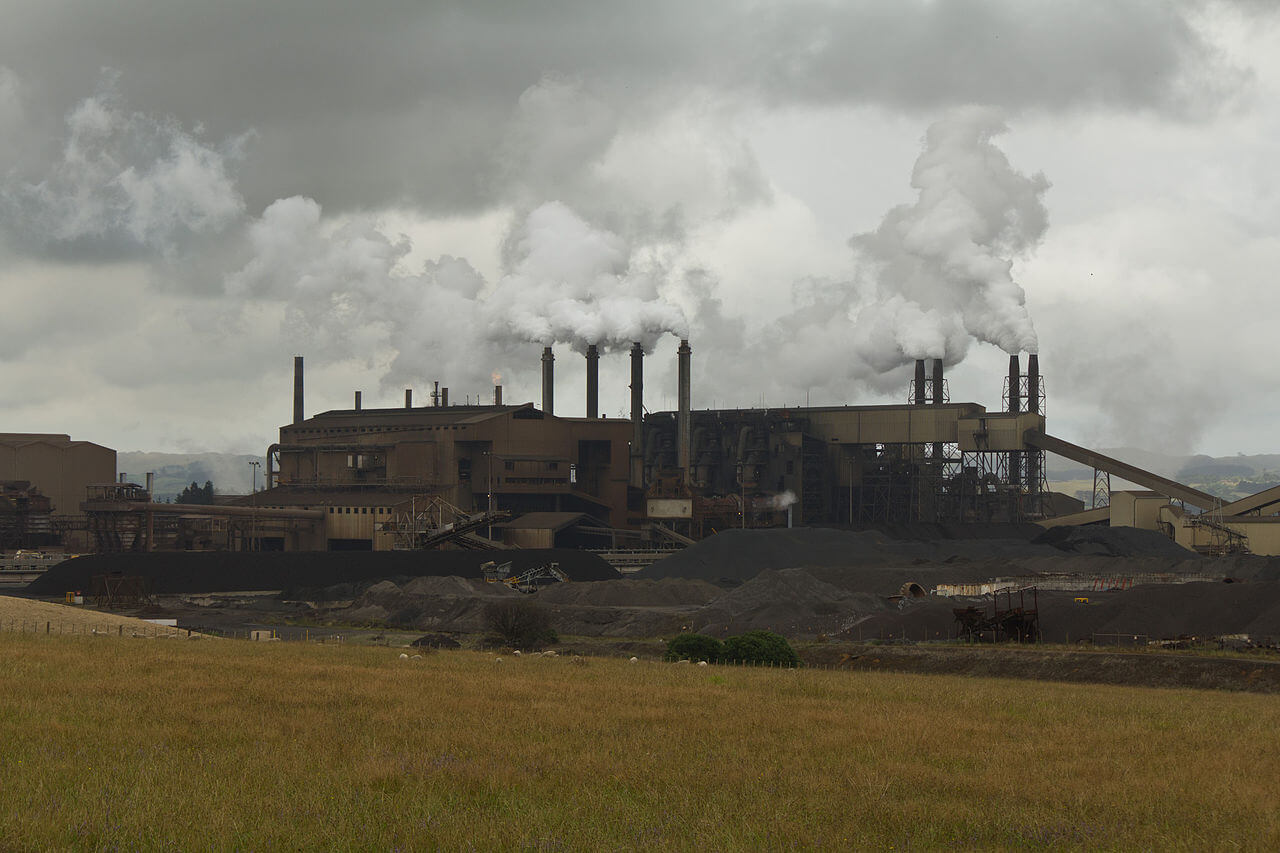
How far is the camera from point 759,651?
3841 centimetres

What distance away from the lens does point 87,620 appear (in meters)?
44.9

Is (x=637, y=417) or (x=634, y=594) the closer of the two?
(x=634, y=594)

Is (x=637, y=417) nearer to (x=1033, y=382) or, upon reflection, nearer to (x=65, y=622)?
(x=1033, y=382)

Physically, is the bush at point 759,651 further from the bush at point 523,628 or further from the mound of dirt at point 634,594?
the mound of dirt at point 634,594

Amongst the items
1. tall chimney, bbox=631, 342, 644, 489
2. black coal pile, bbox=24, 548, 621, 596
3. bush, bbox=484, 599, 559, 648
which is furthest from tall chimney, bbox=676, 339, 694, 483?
bush, bbox=484, 599, 559, 648

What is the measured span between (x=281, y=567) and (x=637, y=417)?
36494mm

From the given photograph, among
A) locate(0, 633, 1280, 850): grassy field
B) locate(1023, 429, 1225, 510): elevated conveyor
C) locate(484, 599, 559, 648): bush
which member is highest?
locate(1023, 429, 1225, 510): elevated conveyor

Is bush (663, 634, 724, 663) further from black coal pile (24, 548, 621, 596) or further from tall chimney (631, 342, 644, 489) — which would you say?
tall chimney (631, 342, 644, 489)

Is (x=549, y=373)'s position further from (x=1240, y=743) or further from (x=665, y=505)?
(x=1240, y=743)

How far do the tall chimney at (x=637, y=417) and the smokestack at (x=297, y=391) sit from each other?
32832mm

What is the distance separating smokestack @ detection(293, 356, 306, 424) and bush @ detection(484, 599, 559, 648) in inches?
2954

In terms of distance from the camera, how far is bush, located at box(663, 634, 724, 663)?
3944 centimetres

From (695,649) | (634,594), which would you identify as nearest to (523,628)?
(695,649)

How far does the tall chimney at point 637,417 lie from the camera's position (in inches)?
4114
